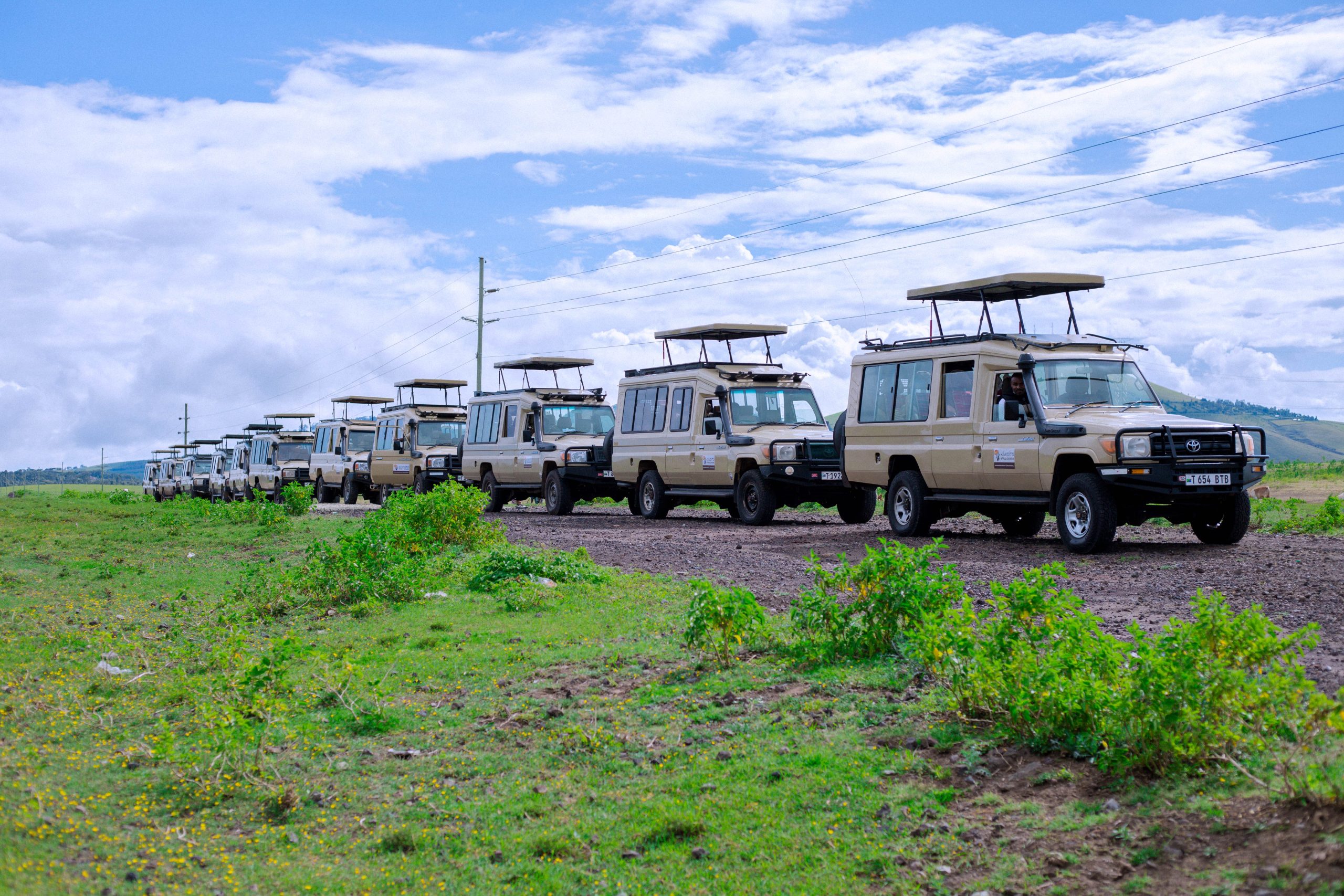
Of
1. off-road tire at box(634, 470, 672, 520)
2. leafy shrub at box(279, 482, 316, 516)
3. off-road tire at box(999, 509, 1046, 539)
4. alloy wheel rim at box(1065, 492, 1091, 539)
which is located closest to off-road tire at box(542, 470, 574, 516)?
off-road tire at box(634, 470, 672, 520)

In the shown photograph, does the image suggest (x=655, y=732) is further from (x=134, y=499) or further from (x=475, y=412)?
(x=134, y=499)

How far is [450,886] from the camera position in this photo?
182 inches

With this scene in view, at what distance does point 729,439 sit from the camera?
2000cm

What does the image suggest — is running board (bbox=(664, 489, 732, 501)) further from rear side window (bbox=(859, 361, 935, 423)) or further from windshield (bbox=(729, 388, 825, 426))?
rear side window (bbox=(859, 361, 935, 423))

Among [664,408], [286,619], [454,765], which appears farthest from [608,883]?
[664,408]

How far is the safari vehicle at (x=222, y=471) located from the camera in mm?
48062

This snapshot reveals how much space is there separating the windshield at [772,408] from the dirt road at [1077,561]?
72.2 inches

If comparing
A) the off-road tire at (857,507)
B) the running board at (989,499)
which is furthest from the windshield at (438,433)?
the running board at (989,499)

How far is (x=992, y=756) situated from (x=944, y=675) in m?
1.02

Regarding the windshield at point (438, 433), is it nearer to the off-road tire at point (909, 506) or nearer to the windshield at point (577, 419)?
the windshield at point (577, 419)

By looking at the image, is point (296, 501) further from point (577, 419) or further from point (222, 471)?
point (222, 471)

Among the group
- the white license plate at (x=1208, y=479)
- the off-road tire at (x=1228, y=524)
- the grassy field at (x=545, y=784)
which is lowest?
the grassy field at (x=545, y=784)

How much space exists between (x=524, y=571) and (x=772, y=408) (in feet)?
30.1

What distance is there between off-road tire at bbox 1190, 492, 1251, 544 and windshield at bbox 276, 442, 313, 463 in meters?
33.4
